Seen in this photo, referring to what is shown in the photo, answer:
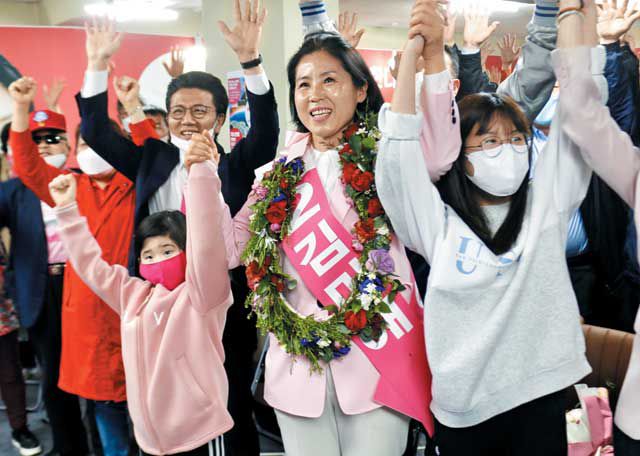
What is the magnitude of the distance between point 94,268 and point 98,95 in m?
0.74

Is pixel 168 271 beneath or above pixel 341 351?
above

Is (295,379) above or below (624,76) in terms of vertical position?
below

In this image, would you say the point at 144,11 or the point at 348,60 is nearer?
the point at 348,60

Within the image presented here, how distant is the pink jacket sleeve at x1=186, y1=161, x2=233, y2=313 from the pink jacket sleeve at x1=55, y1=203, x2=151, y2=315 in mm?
361

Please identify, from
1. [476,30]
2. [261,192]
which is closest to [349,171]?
[261,192]

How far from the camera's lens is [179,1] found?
933 centimetres

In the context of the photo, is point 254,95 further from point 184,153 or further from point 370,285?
point 370,285

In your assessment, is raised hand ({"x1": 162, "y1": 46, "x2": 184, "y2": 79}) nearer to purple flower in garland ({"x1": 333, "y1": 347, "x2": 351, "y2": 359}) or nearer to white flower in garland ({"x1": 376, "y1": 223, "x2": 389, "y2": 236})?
white flower in garland ({"x1": 376, "y1": 223, "x2": 389, "y2": 236})

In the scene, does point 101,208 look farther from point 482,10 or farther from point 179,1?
point 179,1

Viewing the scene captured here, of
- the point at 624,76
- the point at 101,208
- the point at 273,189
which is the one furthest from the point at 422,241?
the point at 101,208

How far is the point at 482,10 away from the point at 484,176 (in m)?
1.74

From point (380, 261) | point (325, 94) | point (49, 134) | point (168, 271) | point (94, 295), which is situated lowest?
point (94, 295)

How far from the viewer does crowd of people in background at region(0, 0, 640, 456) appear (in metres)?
1.62

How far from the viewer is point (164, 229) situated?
2.32 m
